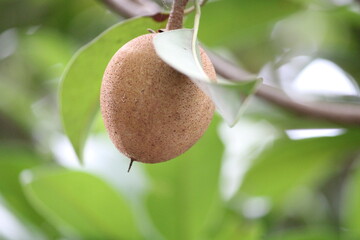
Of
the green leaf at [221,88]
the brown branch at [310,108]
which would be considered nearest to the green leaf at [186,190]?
the brown branch at [310,108]

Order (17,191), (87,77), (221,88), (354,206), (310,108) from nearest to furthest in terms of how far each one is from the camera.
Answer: (221,88)
(87,77)
(310,108)
(354,206)
(17,191)

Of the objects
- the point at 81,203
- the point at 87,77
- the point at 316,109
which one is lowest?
the point at 81,203

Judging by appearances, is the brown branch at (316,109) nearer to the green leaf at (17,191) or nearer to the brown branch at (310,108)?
the brown branch at (310,108)

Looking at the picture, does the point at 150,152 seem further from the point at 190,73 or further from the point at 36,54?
the point at 36,54

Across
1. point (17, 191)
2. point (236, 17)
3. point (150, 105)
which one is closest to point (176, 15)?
point (150, 105)

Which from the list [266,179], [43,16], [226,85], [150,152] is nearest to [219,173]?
[266,179]

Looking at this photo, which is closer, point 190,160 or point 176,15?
point 176,15

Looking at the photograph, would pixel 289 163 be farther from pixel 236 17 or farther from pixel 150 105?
pixel 150 105
